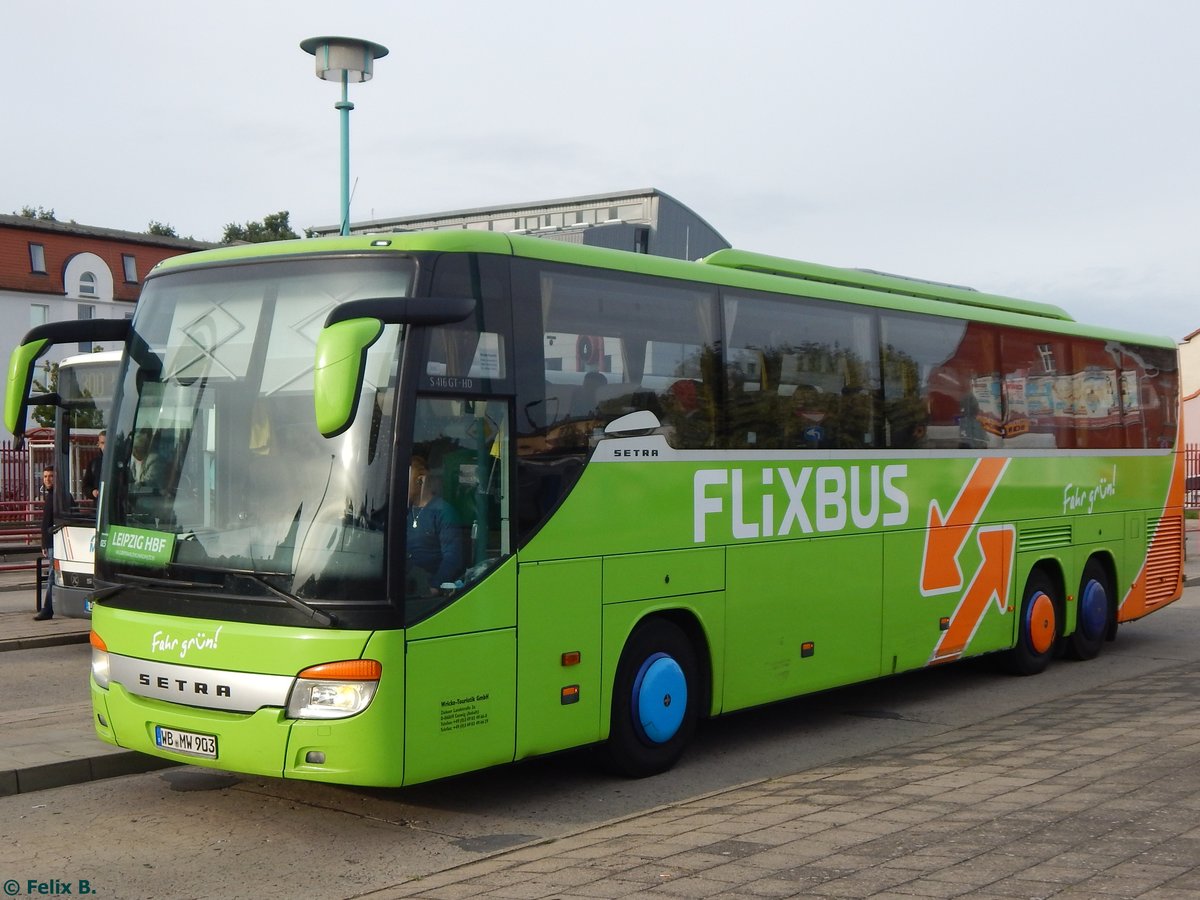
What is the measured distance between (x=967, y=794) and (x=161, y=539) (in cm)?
462

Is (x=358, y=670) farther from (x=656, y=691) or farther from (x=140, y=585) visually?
(x=656, y=691)

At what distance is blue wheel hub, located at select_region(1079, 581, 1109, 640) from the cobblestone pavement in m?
5.35

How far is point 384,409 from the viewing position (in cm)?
698

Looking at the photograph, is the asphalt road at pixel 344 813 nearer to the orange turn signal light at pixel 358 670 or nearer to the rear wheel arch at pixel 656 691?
the rear wheel arch at pixel 656 691

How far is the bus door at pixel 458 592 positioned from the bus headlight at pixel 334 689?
217mm

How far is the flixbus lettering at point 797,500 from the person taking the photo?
9.04m

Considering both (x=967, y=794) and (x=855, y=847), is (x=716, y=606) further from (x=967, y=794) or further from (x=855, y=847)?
(x=855, y=847)

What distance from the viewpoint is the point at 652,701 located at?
858 centimetres

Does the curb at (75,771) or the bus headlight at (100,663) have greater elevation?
the bus headlight at (100,663)

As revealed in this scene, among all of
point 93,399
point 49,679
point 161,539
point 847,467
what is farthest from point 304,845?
point 93,399

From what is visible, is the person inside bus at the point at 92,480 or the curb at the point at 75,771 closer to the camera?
the curb at the point at 75,771

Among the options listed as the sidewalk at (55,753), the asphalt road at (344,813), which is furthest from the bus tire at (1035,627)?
the sidewalk at (55,753)

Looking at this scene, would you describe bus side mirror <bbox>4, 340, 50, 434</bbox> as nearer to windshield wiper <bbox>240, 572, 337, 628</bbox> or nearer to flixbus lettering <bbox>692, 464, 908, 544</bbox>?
windshield wiper <bbox>240, 572, 337, 628</bbox>

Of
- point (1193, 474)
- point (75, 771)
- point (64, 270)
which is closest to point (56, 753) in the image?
point (75, 771)
